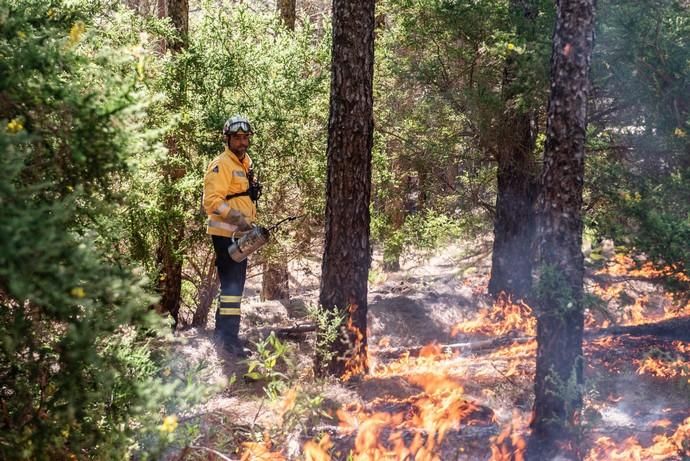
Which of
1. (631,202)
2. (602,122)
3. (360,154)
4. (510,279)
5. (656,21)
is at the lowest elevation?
(510,279)

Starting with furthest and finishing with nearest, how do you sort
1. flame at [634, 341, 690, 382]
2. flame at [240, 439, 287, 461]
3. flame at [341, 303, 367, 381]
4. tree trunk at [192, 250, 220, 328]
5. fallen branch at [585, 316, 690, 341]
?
1. tree trunk at [192, 250, 220, 328]
2. fallen branch at [585, 316, 690, 341]
3. flame at [341, 303, 367, 381]
4. flame at [634, 341, 690, 382]
5. flame at [240, 439, 287, 461]

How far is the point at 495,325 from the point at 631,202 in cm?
413

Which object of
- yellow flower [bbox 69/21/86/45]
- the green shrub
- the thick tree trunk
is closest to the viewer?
the green shrub

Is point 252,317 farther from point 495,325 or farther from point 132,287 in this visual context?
point 132,287

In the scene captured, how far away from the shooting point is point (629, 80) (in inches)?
316

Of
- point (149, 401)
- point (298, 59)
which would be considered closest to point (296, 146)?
point (298, 59)

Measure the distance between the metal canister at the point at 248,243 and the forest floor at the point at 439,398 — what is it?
0.86 metres

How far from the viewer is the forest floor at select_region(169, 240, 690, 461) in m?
5.30

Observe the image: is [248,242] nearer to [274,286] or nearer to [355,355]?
[355,355]

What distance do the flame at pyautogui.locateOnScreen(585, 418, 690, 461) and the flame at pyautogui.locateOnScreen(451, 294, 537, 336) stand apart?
13.7 feet

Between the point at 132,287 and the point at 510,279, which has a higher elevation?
the point at 132,287

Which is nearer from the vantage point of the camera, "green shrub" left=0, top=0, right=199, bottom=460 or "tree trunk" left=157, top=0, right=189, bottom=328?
"green shrub" left=0, top=0, right=199, bottom=460

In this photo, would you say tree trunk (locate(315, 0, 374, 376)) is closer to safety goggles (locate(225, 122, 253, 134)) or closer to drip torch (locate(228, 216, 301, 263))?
drip torch (locate(228, 216, 301, 263))

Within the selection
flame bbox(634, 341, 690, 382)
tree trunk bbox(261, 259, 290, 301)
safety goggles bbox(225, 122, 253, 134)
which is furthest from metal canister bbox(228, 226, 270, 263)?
tree trunk bbox(261, 259, 290, 301)
